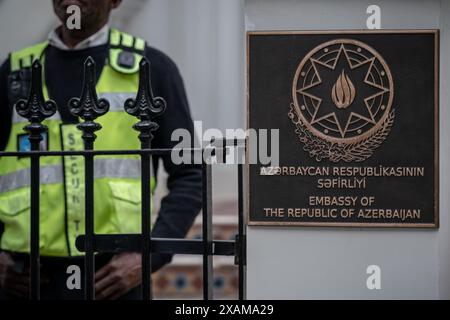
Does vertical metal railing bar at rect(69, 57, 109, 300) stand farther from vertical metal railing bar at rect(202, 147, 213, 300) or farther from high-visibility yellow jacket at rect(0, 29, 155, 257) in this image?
high-visibility yellow jacket at rect(0, 29, 155, 257)

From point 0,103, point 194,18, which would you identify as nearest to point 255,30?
point 0,103

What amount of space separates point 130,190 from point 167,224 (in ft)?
0.72

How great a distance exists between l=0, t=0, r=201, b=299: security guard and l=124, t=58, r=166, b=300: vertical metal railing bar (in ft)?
2.45

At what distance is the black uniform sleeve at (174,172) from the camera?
3646 mm

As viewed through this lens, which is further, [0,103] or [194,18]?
[194,18]

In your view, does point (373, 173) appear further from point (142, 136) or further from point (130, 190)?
point (130, 190)

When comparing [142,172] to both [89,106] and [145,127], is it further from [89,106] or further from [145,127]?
[89,106]

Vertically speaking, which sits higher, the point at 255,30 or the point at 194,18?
the point at 194,18

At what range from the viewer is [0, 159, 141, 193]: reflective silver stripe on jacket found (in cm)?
355

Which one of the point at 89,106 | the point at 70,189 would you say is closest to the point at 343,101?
the point at 89,106

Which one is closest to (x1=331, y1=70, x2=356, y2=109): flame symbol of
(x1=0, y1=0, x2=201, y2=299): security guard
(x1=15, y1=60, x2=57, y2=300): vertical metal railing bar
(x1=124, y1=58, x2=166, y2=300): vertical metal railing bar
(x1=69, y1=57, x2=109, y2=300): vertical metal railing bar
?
(x1=124, y1=58, x2=166, y2=300): vertical metal railing bar

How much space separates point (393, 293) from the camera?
274 centimetres

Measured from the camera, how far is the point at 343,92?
2.74 metres

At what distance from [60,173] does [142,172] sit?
2.89 ft
